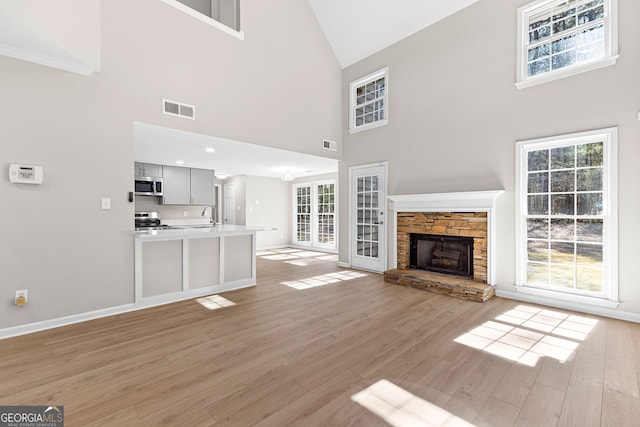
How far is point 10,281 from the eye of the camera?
9.09 feet

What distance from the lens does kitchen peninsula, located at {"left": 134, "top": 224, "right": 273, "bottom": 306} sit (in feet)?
11.7

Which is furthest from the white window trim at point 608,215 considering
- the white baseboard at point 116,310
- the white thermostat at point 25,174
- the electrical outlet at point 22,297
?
the electrical outlet at point 22,297

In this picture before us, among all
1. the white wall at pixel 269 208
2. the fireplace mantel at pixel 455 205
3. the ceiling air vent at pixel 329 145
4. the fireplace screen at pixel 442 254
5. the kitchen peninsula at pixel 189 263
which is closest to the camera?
the kitchen peninsula at pixel 189 263

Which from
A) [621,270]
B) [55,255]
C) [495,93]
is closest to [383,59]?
[495,93]

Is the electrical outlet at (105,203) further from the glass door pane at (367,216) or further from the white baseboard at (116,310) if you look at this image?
the glass door pane at (367,216)

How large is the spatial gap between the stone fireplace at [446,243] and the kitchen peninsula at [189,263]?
2441 millimetres

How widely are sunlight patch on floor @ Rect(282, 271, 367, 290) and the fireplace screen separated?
1.06m

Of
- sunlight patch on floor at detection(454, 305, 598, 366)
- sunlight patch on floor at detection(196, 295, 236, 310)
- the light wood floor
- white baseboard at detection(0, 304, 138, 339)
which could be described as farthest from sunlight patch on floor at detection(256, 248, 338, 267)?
sunlight patch on floor at detection(454, 305, 598, 366)

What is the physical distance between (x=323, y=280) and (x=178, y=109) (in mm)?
3425

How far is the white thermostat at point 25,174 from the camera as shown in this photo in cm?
276

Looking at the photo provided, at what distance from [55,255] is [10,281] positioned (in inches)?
15.4

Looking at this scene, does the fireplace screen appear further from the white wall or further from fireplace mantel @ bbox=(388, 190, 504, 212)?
the white wall

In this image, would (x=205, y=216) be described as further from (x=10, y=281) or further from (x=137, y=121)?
(x=10, y=281)

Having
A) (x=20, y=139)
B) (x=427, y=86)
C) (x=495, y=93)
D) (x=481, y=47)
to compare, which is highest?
(x=481, y=47)
